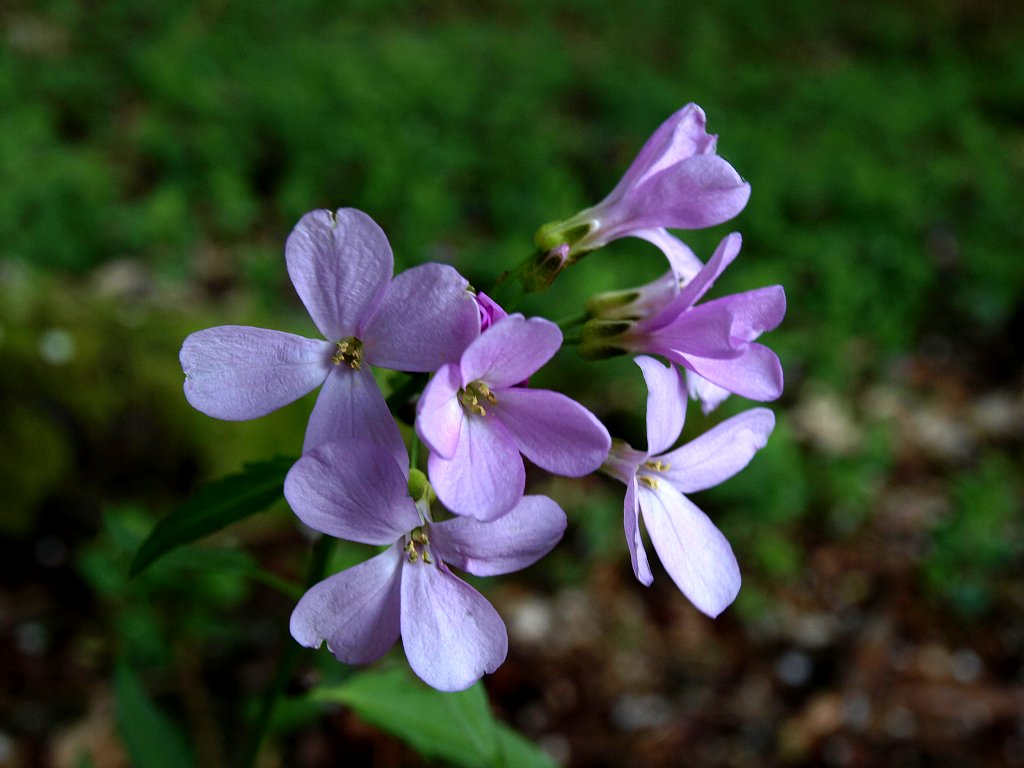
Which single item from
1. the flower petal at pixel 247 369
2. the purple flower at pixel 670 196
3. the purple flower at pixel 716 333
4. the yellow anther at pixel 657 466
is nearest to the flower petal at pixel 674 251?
the purple flower at pixel 670 196

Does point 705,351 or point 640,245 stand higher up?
point 705,351

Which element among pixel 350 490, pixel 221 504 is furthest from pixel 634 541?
pixel 221 504

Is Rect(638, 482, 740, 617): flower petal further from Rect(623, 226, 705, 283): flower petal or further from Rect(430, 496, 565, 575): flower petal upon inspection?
Rect(623, 226, 705, 283): flower petal

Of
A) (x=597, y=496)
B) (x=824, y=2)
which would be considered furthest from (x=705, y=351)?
(x=824, y=2)

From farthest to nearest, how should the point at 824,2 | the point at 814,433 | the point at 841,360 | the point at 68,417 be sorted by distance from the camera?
the point at 824,2 < the point at 841,360 < the point at 814,433 < the point at 68,417

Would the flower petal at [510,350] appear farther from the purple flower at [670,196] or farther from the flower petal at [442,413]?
the purple flower at [670,196]

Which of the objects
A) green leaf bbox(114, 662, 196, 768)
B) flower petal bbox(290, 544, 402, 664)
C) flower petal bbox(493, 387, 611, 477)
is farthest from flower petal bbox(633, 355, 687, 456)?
green leaf bbox(114, 662, 196, 768)

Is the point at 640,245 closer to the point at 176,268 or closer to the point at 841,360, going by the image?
the point at 841,360
